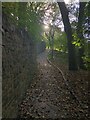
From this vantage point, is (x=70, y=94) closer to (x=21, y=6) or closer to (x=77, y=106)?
(x=77, y=106)

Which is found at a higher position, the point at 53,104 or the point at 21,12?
the point at 21,12

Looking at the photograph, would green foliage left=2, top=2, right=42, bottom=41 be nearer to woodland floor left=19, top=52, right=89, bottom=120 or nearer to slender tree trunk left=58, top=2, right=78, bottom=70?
woodland floor left=19, top=52, right=89, bottom=120

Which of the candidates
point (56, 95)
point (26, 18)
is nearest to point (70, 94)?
point (56, 95)

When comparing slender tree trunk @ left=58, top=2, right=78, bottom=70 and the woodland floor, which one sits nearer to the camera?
the woodland floor

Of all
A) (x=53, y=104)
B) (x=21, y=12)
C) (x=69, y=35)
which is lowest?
(x=53, y=104)

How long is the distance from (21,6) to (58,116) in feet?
11.5

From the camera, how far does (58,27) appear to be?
30453 mm

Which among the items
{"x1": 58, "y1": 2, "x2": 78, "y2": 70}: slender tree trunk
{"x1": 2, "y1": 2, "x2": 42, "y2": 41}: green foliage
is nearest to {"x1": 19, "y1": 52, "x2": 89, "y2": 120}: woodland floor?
{"x1": 2, "y1": 2, "x2": 42, "y2": 41}: green foliage

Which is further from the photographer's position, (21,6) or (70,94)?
(70,94)

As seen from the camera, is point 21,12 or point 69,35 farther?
point 69,35

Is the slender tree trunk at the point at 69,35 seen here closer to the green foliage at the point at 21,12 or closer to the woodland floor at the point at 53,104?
the woodland floor at the point at 53,104

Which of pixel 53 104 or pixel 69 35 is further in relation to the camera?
pixel 69 35

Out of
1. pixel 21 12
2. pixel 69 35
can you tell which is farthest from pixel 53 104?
pixel 69 35

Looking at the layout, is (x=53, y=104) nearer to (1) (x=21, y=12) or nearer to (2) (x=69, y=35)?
(1) (x=21, y=12)
